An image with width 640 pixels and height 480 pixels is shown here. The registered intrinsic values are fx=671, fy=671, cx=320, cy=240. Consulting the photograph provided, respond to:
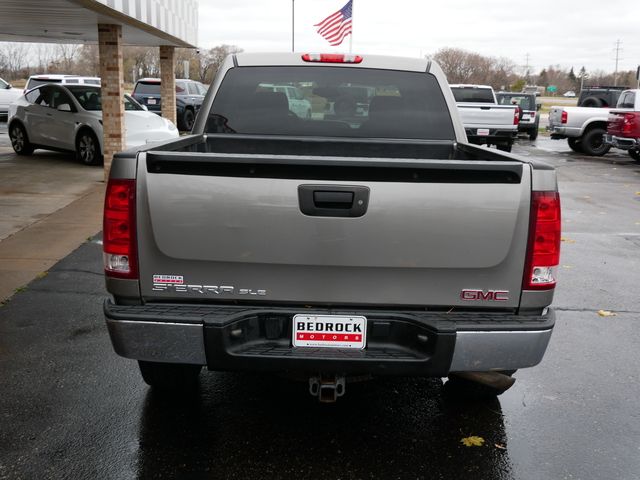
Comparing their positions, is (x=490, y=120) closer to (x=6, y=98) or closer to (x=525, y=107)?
(x=525, y=107)

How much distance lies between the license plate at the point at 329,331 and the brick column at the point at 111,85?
406 inches

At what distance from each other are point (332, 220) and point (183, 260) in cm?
69

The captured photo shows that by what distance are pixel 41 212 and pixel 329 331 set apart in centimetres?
781

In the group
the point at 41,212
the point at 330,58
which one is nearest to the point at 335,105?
the point at 330,58

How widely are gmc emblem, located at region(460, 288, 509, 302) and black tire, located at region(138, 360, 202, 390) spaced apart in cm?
158

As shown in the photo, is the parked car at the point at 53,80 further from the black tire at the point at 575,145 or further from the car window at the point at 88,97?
the black tire at the point at 575,145

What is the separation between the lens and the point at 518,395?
420 centimetres

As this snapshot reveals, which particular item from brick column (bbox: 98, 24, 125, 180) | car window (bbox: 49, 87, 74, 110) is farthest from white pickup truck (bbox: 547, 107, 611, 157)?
car window (bbox: 49, 87, 74, 110)

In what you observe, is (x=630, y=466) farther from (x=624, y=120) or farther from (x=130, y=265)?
(x=624, y=120)

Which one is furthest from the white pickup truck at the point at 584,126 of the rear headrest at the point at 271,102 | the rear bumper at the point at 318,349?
the rear bumper at the point at 318,349

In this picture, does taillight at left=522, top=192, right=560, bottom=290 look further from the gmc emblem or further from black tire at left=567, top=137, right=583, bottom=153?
black tire at left=567, top=137, right=583, bottom=153

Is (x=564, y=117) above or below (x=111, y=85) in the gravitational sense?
below

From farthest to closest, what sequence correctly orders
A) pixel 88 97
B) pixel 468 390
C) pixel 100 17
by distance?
pixel 88 97, pixel 100 17, pixel 468 390

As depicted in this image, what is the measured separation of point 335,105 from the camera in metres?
4.78
